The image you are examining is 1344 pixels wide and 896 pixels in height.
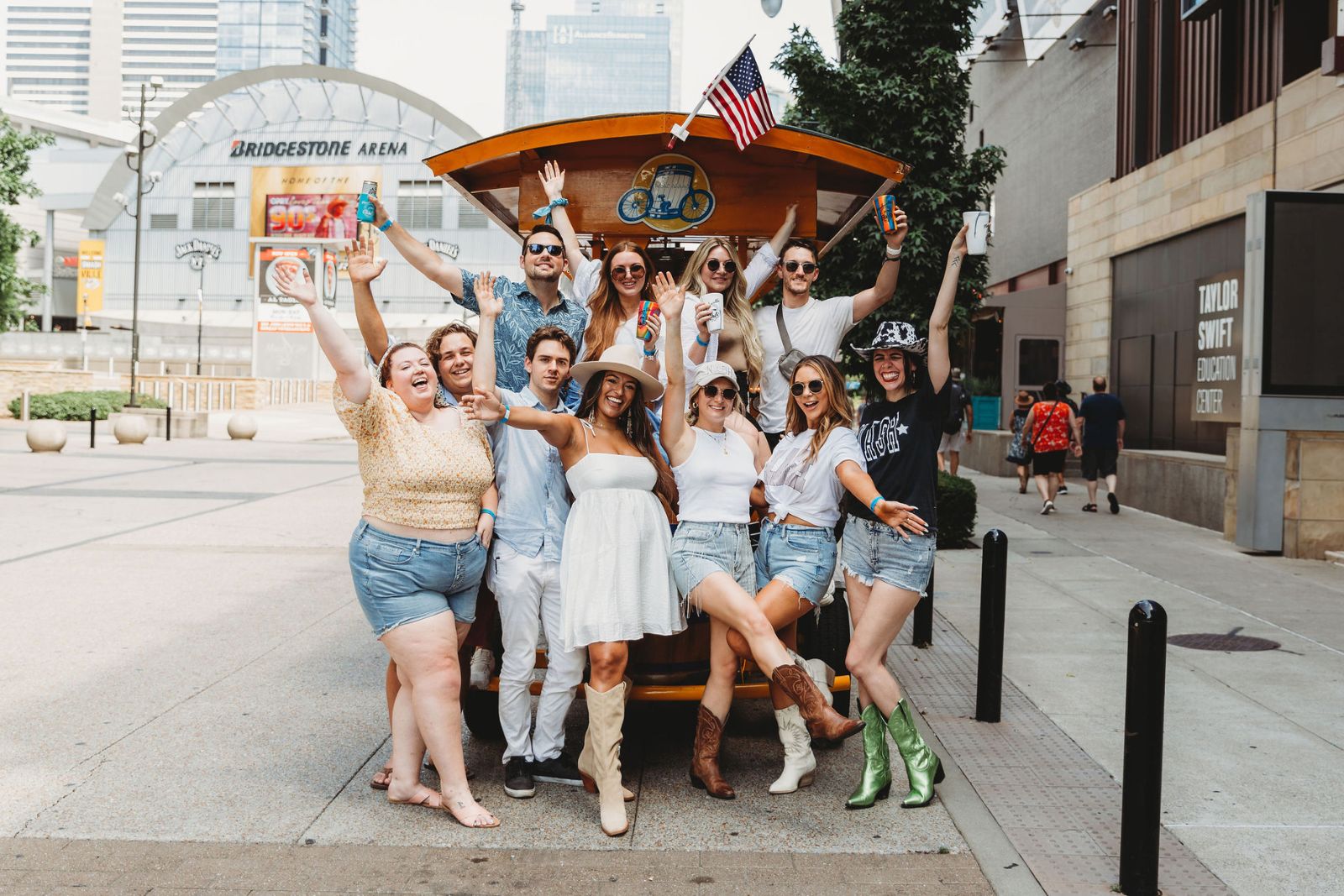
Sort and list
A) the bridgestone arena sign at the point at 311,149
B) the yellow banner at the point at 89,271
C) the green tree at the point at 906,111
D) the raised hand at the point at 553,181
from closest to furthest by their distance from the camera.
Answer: the raised hand at the point at 553,181
the green tree at the point at 906,111
the yellow banner at the point at 89,271
the bridgestone arena sign at the point at 311,149

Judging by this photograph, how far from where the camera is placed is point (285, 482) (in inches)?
784

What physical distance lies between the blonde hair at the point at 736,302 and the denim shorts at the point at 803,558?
1162 millimetres

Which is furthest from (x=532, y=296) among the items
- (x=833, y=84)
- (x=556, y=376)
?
(x=833, y=84)

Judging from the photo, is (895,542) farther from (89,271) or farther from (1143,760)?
(89,271)

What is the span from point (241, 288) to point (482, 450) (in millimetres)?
79814

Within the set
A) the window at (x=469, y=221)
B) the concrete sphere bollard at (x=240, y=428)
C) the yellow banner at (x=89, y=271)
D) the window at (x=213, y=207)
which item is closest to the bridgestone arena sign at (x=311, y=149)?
the window at (x=213, y=207)

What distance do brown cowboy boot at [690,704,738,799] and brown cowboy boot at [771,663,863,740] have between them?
1.61 ft

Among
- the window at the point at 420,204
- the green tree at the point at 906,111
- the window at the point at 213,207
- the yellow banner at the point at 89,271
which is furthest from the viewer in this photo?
the window at the point at 213,207

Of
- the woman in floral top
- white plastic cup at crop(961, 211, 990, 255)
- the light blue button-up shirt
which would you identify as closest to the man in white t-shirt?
white plastic cup at crop(961, 211, 990, 255)

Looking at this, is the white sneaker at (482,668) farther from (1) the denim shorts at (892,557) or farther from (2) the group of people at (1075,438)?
(2) the group of people at (1075,438)

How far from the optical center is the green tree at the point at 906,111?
44.2 ft

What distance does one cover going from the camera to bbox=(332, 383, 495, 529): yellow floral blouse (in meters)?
4.71

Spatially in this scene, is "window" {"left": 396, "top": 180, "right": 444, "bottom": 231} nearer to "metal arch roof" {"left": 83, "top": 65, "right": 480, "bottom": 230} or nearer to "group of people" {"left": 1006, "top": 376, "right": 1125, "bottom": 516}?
"metal arch roof" {"left": 83, "top": 65, "right": 480, "bottom": 230}

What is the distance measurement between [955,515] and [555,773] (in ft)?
28.2
